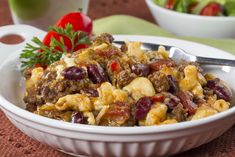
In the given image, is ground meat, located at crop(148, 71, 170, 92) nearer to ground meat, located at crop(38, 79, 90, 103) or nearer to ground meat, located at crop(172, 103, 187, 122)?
ground meat, located at crop(172, 103, 187, 122)

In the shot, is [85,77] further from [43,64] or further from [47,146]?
[43,64]

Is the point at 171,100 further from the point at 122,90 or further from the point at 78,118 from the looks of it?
the point at 78,118

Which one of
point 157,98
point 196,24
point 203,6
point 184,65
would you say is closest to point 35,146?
point 157,98

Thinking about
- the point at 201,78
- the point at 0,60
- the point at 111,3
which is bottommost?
the point at 111,3

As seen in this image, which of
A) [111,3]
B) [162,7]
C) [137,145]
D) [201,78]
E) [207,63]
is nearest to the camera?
[137,145]

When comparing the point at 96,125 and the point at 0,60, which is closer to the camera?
the point at 96,125

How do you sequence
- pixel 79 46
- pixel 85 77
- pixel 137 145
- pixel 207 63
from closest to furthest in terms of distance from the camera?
pixel 137 145
pixel 85 77
pixel 207 63
pixel 79 46

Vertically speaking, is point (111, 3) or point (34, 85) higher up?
point (34, 85)

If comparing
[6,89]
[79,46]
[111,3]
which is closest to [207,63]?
[79,46]
